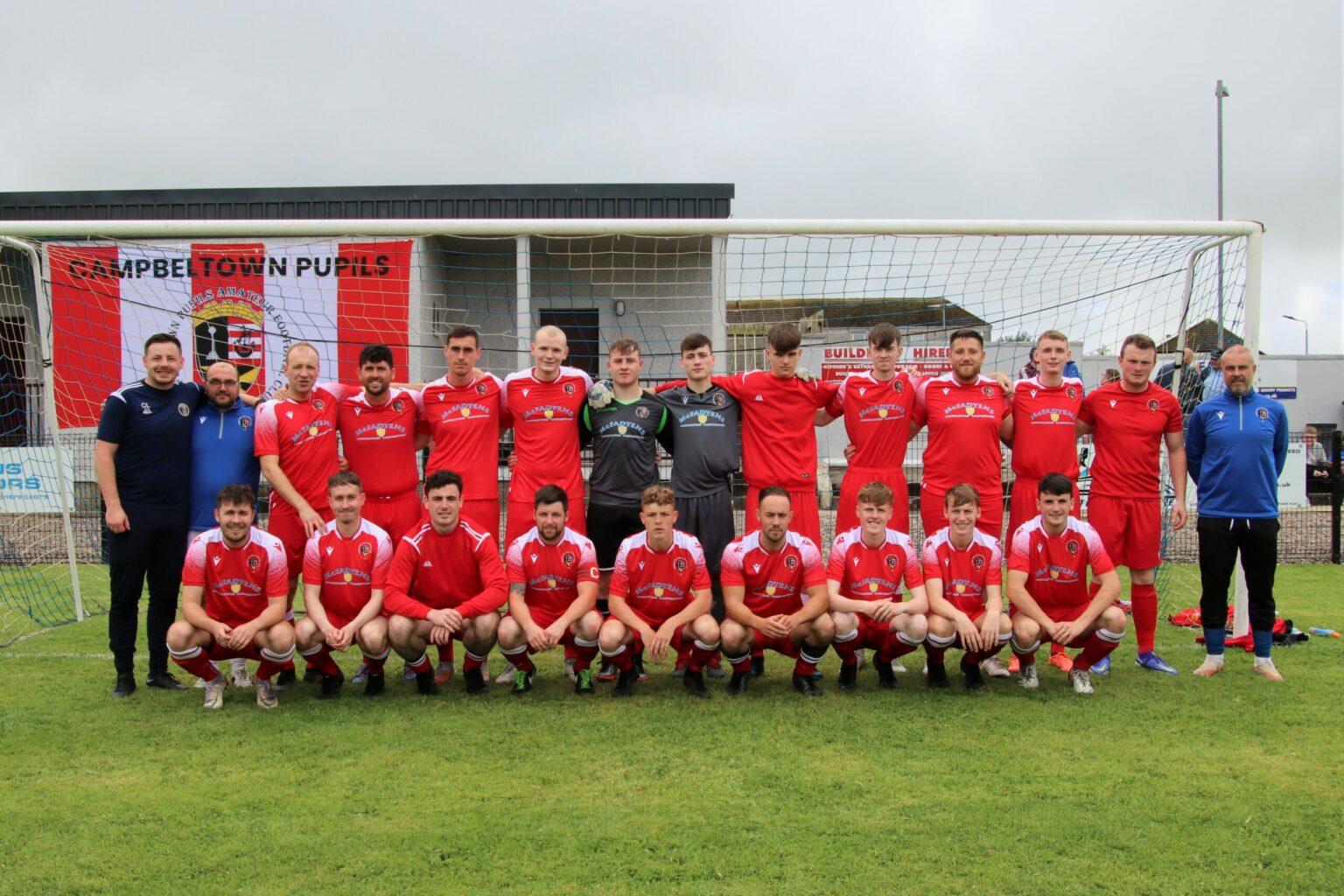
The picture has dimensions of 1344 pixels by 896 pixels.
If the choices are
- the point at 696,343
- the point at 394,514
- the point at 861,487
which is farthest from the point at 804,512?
the point at 394,514

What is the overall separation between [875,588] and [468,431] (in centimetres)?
224

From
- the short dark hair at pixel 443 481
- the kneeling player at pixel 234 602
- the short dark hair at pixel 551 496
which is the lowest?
the kneeling player at pixel 234 602

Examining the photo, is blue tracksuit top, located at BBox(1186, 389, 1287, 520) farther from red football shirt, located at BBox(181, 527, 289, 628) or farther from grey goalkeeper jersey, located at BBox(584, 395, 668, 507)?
red football shirt, located at BBox(181, 527, 289, 628)

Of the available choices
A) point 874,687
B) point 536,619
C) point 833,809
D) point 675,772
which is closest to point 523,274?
point 536,619

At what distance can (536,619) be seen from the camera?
4.41 m

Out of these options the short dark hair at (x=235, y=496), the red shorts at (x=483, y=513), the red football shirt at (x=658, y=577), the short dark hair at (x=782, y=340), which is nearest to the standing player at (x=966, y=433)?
the short dark hair at (x=782, y=340)

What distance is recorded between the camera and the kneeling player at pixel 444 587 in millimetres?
4199

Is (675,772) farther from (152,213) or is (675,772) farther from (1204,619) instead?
(152,213)

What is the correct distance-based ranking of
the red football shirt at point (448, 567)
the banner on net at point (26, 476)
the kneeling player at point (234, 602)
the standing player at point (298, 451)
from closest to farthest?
the kneeling player at point (234, 602) → the red football shirt at point (448, 567) → the standing player at point (298, 451) → the banner on net at point (26, 476)

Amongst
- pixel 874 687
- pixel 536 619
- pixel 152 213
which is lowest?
pixel 874 687

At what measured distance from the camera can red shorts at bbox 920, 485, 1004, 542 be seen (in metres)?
4.84

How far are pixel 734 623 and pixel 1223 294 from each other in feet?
13.8

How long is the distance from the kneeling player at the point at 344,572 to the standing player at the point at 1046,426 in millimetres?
3264

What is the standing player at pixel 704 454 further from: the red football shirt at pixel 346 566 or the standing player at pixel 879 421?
the red football shirt at pixel 346 566
